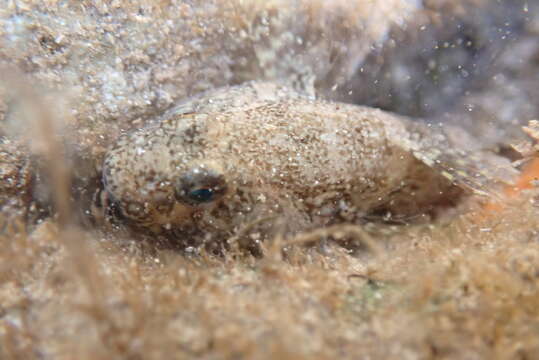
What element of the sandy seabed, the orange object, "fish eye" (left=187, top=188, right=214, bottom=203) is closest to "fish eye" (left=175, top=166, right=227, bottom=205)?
"fish eye" (left=187, top=188, right=214, bottom=203)

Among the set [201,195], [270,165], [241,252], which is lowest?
[241,252]

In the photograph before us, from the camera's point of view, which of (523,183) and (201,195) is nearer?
(201,195)

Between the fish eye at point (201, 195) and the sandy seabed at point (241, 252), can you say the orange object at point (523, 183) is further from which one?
the fish eye at point (201, 195)

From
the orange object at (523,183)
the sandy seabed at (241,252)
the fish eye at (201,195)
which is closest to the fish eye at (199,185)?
the fish eye at (201,195)

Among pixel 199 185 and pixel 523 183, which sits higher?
pixel 523 183

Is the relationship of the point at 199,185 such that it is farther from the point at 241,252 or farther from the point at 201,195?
the point at 241,252

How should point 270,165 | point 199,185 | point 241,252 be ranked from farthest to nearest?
1. point 270,165
2. point 199,185
3. point 241,252

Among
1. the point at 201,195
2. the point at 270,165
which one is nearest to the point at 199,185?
the point at 201,195

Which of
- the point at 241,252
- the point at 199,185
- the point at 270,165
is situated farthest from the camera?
the point at 270,165
